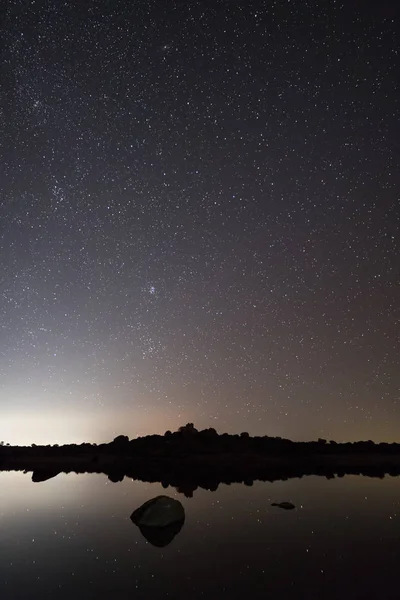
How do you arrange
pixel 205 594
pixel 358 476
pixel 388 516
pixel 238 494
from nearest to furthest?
pixel 205 594 → pixel 388 516 → pixel 238 494 → pixel 358 476

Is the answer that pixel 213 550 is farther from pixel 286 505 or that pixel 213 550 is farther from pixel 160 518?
pixel 286 505

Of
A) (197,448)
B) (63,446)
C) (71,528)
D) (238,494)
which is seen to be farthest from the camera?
(63,446)

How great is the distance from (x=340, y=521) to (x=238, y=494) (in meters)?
6.61

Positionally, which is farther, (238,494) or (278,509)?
(238,494)

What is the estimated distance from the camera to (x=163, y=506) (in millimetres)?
13008

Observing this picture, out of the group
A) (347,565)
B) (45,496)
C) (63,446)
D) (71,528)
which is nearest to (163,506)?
(71,528)

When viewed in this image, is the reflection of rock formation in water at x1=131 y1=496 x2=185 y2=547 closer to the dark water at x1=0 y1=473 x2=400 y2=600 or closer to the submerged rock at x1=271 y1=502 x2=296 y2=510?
the dark water at x1=0 y1=473 x2=400 y2=600

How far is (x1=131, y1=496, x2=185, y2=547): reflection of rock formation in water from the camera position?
1156 cm

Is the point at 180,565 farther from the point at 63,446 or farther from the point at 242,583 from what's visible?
the point at 63,446

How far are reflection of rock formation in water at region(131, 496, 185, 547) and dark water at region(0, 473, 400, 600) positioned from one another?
298 millimetres

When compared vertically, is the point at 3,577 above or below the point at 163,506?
below

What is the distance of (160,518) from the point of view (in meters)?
12.5

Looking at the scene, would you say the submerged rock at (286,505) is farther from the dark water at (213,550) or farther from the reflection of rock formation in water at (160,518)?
the reflection of rock formation in water at (160,518)

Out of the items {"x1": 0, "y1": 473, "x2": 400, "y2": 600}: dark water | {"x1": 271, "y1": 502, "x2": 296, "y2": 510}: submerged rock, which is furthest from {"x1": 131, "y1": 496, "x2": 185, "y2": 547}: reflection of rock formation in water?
{"x1": 271, "y1": 502, "x2": 296, "y2": 510}: submerged rock
